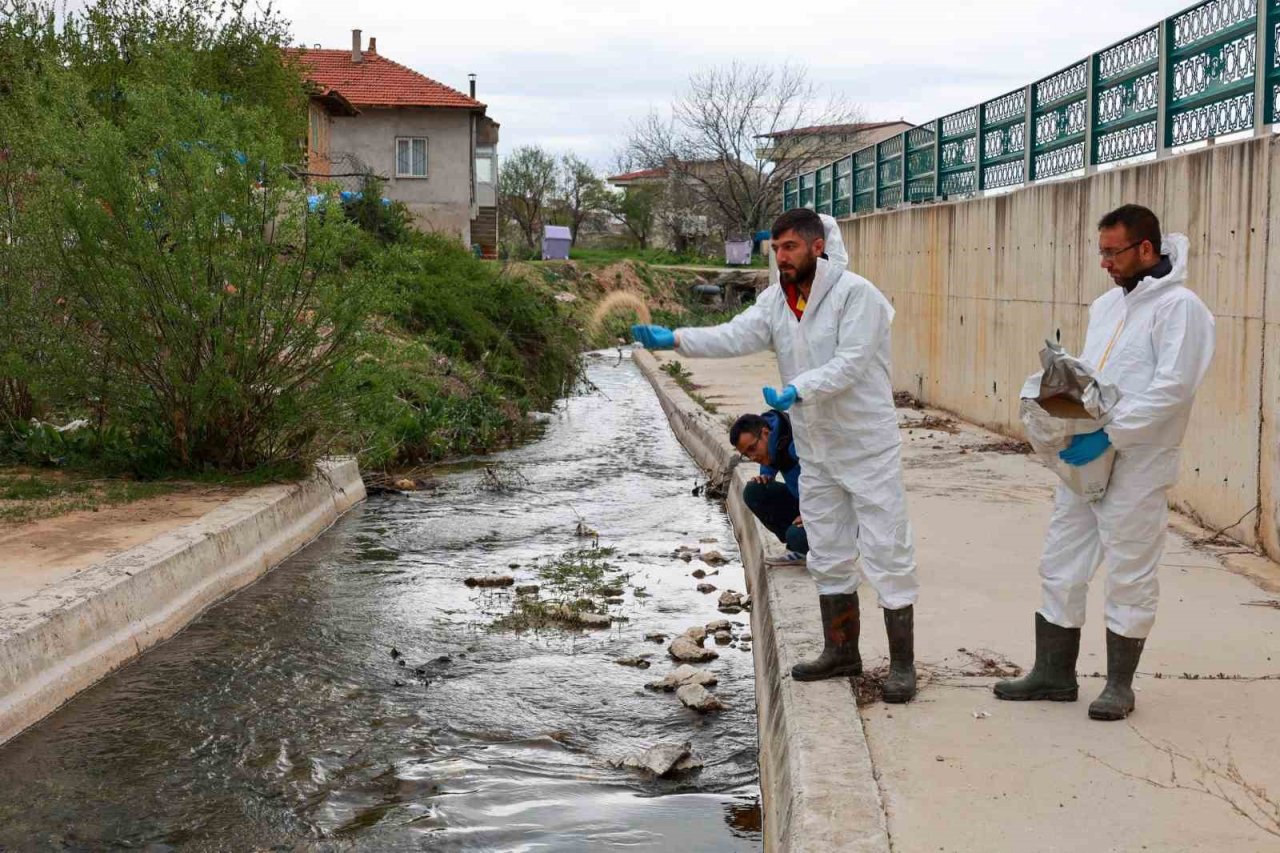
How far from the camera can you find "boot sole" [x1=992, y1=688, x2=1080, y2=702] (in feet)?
17.6

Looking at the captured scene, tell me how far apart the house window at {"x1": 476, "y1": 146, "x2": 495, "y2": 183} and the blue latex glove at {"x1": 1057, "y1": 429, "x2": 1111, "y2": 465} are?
4855cm

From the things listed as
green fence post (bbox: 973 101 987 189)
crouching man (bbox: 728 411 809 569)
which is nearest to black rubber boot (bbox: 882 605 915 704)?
crouching man (bbox: 728 411 809 569)

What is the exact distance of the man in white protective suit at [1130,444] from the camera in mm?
4902

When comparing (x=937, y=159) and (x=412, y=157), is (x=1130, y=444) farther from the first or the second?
(x=412, y=157)

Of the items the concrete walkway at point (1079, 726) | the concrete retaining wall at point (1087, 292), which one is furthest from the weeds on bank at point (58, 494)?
the concrete retaining wall at point (1087, 292)

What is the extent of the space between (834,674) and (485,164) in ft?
161

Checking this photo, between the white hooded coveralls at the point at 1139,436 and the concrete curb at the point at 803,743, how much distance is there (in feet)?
3.30

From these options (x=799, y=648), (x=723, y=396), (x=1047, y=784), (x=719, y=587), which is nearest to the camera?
(x=1047, y=784)

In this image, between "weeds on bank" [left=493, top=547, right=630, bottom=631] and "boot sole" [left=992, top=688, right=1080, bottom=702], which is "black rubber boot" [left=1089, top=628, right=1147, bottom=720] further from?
"weeds on bank" [left=493, top=547, right=630, bottom=631]

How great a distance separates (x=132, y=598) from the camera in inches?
304

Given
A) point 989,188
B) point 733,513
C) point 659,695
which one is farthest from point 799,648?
point 989,188

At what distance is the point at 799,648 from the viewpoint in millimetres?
6270

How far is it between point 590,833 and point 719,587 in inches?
169

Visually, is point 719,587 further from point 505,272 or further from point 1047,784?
point 505,272
